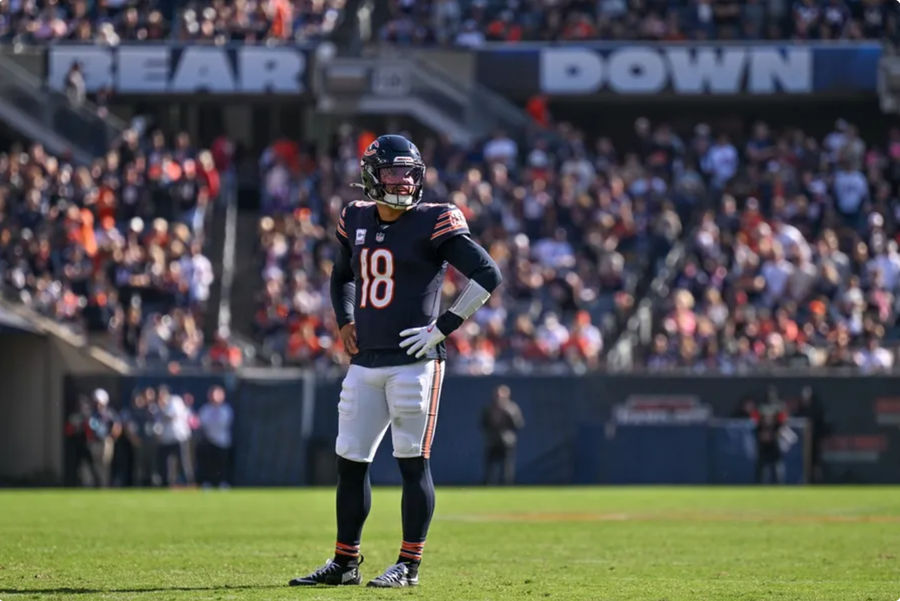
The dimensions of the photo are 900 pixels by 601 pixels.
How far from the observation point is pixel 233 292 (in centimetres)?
2689

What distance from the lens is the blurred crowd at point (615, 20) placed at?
104 ft

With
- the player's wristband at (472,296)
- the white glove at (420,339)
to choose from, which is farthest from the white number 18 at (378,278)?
the player's wristband at (472,296)

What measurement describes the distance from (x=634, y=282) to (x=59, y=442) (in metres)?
9.01

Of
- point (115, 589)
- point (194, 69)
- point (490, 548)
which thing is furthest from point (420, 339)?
point (194, 69)

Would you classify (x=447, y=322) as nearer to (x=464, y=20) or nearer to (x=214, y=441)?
(x=214, y=441)

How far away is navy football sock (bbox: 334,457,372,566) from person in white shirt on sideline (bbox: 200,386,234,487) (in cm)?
1540

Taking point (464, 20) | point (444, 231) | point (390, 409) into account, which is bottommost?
point (390, 409)

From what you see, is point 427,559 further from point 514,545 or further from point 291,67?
point 291,67

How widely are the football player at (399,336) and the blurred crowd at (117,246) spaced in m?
16.2

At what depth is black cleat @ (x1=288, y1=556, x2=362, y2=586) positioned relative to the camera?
8.12 meters

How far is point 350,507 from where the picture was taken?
8312 mm

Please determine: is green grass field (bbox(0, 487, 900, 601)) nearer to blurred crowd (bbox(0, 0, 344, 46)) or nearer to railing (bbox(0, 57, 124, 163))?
railing (bbox(0, 57, 124, 163))

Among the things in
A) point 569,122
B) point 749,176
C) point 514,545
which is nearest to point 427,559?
point 514,545

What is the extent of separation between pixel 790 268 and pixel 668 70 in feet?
24.7
